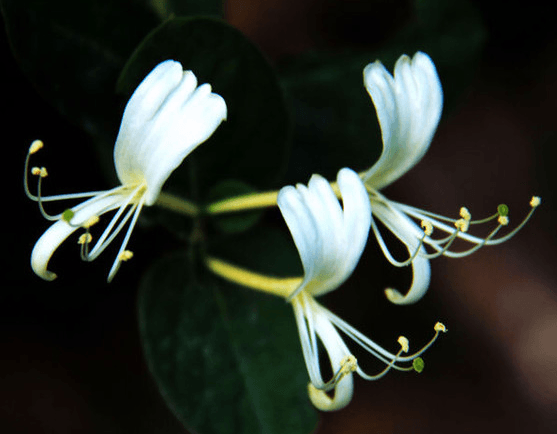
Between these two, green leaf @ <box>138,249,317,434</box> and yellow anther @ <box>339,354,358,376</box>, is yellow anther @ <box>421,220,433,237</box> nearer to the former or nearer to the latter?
yellow anther @ <box>339,354,358,376</box>

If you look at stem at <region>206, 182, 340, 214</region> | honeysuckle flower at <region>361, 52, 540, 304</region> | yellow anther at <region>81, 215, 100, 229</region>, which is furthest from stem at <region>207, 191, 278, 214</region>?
yellow anther at <region>81, 215, 100, 229</region>

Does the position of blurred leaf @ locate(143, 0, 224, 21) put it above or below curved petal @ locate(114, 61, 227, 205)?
above

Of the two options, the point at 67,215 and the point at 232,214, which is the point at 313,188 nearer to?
the point at 67,215

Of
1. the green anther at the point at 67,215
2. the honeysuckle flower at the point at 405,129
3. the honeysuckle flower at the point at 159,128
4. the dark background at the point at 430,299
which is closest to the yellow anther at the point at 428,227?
the honeysuckle flower at the point at 405,129

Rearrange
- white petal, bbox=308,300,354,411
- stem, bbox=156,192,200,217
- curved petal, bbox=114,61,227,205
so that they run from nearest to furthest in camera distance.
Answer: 1. curved petal, bbox=114,61,227,205
2. white petal, bbox=308,300,354,411
3. stem, bbox=156,192,200,217

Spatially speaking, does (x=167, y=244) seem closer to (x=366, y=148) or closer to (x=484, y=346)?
(x=366, y=148)

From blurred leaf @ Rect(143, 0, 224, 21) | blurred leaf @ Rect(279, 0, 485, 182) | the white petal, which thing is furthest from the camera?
blurred leaf @ Rect(279, 0, 485, 182)

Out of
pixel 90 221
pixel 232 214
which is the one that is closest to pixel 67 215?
pixel 90 221

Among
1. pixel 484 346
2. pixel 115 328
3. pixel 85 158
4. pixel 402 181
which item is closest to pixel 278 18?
pixel 402 181
